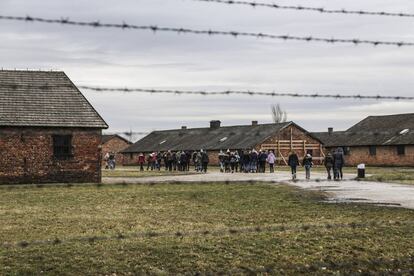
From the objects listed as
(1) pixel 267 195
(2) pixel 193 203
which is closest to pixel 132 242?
(2) pixel 193 203

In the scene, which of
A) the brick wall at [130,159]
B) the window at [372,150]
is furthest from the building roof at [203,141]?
the window at [372,150]

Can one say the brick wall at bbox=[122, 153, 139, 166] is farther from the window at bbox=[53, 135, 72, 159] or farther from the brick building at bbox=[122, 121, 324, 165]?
the window at bbox=[53, 135, 72, 159]

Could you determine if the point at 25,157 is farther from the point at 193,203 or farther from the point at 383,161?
the point at 383,161

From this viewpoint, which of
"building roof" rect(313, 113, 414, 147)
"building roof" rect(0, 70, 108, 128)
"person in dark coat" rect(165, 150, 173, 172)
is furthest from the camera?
"building roof" rect(313, 113, 414, 147)

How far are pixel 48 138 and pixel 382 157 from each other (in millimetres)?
38303

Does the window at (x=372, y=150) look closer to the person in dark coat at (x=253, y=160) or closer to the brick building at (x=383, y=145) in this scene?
the brick building at (x=383, y=145)

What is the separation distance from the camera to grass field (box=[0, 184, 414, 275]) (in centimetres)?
1077

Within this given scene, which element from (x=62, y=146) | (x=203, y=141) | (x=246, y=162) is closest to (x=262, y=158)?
(x=246, y=162)

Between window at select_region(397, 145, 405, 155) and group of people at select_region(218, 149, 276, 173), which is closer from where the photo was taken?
group of people at select_region(218, 149, 276, 173)

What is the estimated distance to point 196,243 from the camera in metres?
12.5

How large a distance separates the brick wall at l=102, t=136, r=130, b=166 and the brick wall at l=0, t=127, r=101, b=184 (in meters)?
52.1

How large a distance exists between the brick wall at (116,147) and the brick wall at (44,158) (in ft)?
171

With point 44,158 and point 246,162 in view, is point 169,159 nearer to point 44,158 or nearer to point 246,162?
point 246,162

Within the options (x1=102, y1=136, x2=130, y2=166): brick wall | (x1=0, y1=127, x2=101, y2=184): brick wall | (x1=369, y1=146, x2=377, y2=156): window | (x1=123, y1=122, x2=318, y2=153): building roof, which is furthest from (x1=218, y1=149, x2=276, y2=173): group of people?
(x1=102, y1=136, x2=130, y2=166): brick wall
